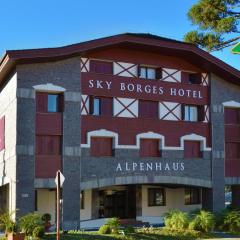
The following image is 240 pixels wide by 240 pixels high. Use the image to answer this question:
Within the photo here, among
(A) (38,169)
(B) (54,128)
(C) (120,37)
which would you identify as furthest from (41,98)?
(C) (120,37)

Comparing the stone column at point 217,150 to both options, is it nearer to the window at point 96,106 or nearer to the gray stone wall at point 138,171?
the gray stone wall at point 138,171

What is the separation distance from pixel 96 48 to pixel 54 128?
5.89 m

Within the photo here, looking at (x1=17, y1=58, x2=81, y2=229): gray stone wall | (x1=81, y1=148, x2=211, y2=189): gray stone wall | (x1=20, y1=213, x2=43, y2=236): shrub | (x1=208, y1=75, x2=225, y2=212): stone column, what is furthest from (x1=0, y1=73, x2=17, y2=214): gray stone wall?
(x1=208, y1=75, x2=225, y2=212): stone column

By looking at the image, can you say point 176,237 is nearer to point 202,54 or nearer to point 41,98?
point 41,98

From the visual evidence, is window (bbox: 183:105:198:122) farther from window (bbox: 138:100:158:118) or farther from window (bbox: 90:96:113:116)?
window (bbox: 90:96:113:116)

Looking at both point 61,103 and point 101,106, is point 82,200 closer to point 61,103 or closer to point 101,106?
point 101,106

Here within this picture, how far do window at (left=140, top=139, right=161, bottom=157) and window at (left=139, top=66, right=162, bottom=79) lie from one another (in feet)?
14.6

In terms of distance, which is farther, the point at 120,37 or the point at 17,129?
the point at 120,37

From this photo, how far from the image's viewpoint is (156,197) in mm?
39062

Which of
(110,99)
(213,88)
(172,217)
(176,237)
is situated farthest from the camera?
(213,88)

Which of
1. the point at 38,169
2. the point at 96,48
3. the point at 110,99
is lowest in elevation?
the point at 38,169

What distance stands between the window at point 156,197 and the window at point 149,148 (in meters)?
4.16

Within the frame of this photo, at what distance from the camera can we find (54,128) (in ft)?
106

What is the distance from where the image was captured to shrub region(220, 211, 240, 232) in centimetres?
3033
